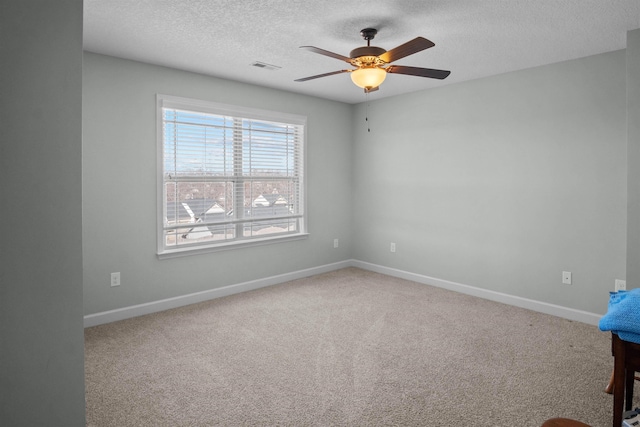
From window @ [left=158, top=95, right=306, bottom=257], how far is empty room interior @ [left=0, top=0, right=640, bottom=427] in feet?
0.08

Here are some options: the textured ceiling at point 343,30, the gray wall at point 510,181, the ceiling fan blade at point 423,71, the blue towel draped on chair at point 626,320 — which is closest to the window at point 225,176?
the textured ceiling at point 343,30

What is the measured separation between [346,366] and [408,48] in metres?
2.22

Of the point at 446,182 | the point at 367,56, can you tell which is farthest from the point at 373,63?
the point at 446,182

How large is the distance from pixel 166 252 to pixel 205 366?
1595mm

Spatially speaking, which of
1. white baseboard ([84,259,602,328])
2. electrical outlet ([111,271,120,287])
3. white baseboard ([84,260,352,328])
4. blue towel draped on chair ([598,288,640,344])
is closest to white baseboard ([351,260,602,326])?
white baseboard ([84,259,602,328])

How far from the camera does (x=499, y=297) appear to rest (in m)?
4.25

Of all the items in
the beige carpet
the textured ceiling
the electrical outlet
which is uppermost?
the textured ceiling

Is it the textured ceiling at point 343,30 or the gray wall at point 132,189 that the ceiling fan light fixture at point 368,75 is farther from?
the gray wall at point 132,189

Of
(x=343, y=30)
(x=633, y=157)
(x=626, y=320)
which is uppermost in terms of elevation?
(x=343, y=30)

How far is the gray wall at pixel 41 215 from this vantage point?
111 cm

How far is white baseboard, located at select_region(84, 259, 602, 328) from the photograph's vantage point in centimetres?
360

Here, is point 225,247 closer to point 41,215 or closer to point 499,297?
point 499,297

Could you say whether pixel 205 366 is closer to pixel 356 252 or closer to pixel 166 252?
pixel 166 252

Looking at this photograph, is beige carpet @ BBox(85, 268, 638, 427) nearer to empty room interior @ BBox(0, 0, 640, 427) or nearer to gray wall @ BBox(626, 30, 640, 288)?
empty room interior @ BBox(0, 0, 640, 427)
